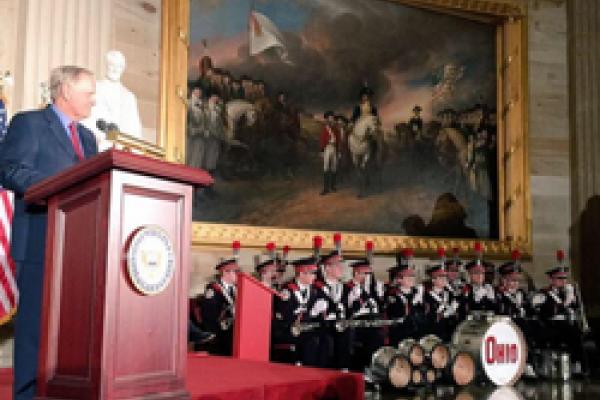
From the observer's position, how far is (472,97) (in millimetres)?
12727

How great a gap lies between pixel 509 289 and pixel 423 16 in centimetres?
440

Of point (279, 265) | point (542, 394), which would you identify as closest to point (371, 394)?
point (542, 394)

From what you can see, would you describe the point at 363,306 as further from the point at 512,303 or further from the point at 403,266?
the point at 512,303

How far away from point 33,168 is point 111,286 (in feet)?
2.53

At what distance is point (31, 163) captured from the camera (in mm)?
3379

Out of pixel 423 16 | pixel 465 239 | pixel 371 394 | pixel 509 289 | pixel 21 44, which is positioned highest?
pixel 423 16

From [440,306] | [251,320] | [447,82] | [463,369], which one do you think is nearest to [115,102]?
[251,320]

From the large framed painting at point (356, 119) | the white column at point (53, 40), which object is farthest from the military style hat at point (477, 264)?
the white column at point (53, 40)

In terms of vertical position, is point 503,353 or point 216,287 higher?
point 216,287

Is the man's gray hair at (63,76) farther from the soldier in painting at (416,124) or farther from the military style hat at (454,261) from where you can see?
the soldier in painting at (416,124)

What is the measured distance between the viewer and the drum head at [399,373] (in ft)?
26.8

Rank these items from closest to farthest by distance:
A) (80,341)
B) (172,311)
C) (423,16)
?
1. (80,341)
2. (172,311)
3. (423,16)

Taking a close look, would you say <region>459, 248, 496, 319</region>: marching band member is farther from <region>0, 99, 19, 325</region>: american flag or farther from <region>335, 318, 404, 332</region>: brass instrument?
<region>0, 99, 19, 325</region>: american flag

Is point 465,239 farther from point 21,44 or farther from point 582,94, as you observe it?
point 21,44
